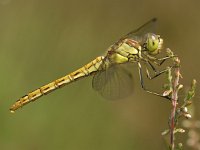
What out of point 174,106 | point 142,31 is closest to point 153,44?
point 142,31

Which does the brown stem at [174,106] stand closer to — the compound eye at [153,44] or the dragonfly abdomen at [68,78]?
the compound eye at [153,44]

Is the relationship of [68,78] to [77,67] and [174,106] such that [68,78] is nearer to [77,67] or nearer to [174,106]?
[77,67]

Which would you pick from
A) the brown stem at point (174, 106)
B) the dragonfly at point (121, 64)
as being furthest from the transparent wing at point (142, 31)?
the brown stem at point (174, 106)

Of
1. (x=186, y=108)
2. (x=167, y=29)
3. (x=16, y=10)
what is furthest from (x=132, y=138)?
(x=186, y=108)

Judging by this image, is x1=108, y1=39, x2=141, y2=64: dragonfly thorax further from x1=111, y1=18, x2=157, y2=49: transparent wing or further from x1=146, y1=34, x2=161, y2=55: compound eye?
x1=146, y1=34, x2=161, y2=55: compound eye

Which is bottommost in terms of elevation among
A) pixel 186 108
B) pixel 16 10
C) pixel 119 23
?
pixel 186 108

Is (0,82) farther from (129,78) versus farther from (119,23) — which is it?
(119,23)
